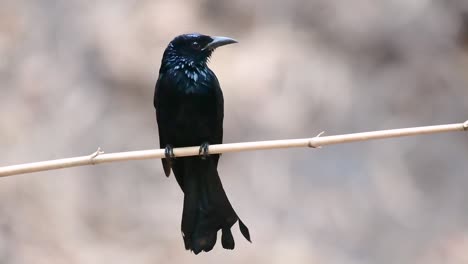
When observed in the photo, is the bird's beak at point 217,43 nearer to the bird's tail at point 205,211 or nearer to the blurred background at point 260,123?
the bird's tail at point 205,211

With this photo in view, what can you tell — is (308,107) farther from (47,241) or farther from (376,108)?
(47,241)

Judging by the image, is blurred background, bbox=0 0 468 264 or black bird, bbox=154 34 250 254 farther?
blurred background, bbox=0 0 468 264

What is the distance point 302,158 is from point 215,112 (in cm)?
110

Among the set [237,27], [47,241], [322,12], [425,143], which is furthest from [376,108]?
[47,241]

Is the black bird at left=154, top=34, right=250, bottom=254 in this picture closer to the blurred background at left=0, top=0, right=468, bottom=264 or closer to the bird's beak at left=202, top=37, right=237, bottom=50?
the bird's beak at left=202, top=37, right=237, bottom=50

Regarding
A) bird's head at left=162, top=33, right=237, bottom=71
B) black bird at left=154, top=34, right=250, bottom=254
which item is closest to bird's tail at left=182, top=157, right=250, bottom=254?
black bird at left=154, top=34, right=250, bottom=254

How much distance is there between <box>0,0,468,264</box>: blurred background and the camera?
10.3 ft

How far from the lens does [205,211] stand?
7.18 ft

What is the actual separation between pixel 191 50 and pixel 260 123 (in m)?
1.02

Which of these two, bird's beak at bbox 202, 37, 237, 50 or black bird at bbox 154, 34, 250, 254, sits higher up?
bird's beak at bbox 202, 37, 237, 50

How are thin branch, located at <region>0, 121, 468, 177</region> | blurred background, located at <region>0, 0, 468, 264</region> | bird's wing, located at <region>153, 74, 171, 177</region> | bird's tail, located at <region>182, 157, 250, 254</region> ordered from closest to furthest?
1. thin branch, located at <region>0, 121, 468, 177</region>
2. bird's tail, located at <region>182, 157, 250, 254</region>
3. bird's wing, located at <region>153, 74, 171, 177</region>
4. blurred background, located at <region>0, 0, 468, 264</region>

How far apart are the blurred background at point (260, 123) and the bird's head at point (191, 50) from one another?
0.93 metres

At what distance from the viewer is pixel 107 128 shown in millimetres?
3221

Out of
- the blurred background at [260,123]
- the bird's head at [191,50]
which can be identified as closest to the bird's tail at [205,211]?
the bird's head at [191,50]
